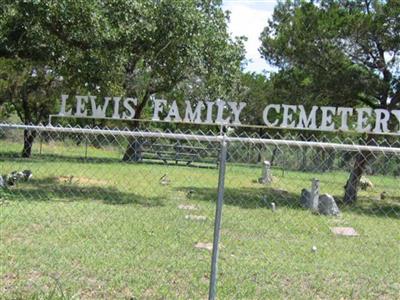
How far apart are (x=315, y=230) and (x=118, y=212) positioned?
395 cm

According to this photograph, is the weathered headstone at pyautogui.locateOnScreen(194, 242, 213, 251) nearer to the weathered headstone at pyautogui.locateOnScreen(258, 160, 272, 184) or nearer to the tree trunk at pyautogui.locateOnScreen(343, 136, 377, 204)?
the tree trunk at pyautogui.locateOnScreen(343, 136, 377, 204)

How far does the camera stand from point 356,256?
8344mm

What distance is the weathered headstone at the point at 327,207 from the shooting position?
42.3ft

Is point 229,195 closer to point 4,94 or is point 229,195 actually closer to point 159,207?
point 159,207

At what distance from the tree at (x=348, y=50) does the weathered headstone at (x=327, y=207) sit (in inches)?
109

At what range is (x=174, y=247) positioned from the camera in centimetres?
804

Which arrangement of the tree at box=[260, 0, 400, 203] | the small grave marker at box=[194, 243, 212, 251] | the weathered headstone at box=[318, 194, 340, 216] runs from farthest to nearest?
the tree at box=[260, 0, 400, 203] < the weathered headstone at box=[318, 194, 340, 216] < the small grave marker at box=[194, 243, 212, 251]

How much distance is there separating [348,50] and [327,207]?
5.57 metres

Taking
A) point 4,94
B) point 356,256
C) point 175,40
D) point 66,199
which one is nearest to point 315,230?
point 356,256

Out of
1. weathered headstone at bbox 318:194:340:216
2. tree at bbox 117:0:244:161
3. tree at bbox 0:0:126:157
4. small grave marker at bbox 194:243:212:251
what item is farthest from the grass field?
tree at bbox 117:0:244:161

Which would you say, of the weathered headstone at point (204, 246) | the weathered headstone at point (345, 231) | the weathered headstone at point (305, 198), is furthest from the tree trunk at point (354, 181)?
the weathered headstone at point (204, 246)

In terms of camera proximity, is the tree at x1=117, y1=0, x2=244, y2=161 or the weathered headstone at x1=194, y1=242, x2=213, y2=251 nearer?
the weathered headstone at x1=194, y1=242, x2=213, y2=251

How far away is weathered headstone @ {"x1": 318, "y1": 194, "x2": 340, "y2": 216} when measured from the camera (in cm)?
1291

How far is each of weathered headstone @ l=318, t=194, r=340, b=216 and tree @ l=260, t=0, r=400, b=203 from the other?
2766 mm
